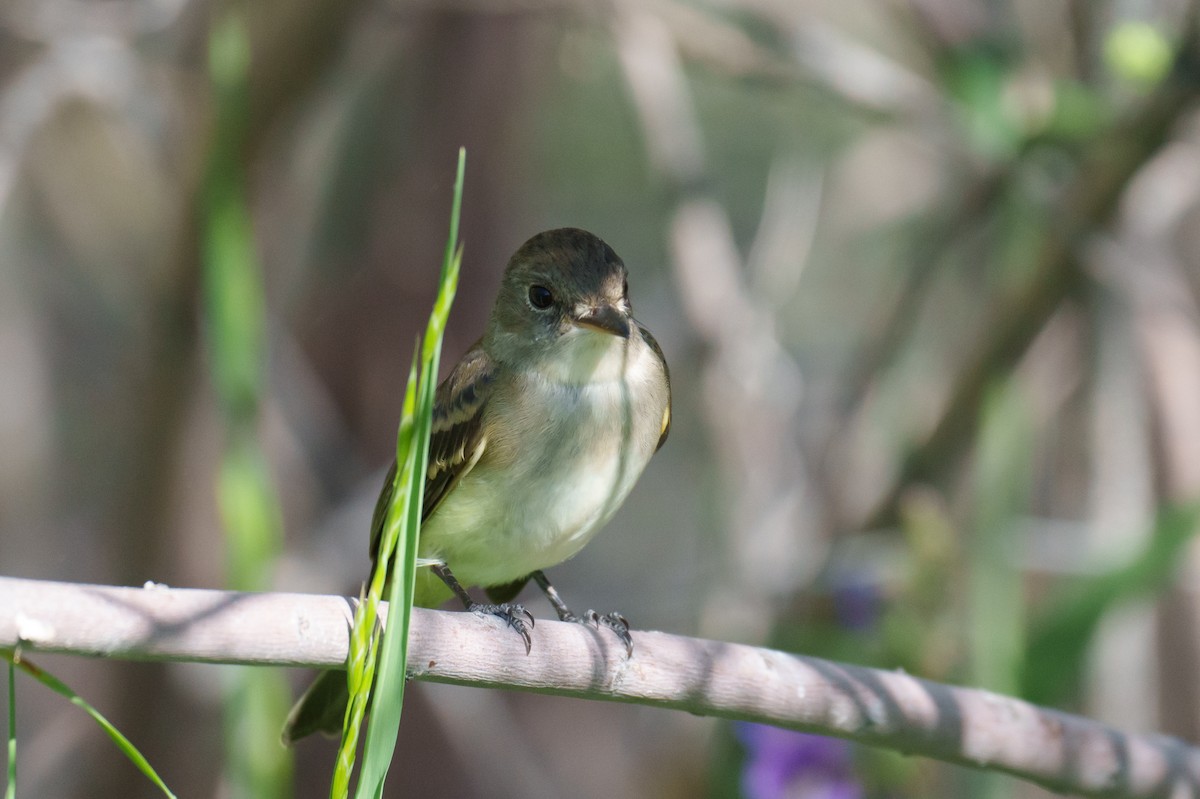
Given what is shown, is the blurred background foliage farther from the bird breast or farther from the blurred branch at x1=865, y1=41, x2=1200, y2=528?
the bird breast

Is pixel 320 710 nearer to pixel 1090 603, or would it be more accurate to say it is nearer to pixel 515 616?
pixel 515 616

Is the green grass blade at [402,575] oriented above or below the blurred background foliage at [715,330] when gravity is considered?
below

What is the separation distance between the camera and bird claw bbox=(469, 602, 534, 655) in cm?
187

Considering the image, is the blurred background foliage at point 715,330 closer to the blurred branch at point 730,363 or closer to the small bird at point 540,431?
the blurred branch at point 730,363

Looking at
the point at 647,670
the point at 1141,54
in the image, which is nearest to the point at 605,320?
the point at 647,670

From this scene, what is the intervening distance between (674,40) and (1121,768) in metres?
3.07

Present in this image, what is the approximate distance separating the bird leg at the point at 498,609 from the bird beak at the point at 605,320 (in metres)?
0.51

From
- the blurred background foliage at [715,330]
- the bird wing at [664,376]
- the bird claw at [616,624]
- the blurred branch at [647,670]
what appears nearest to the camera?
the blurred branch at [647,670]

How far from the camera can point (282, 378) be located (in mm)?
4508

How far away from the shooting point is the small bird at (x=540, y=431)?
245 cm

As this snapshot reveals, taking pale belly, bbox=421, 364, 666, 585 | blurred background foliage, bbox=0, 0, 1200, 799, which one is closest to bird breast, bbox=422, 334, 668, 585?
pale belly, bbox=421, 364, 666, 585

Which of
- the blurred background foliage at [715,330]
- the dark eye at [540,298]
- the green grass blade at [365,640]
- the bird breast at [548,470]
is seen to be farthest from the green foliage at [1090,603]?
the green grass blade at [365,640]

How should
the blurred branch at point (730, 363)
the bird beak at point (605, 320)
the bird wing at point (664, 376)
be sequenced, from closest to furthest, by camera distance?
1. the bird beak at point (605, 320)
2. the bird wing at point (664, 376)
3. the blurred branch at point (730, 363)

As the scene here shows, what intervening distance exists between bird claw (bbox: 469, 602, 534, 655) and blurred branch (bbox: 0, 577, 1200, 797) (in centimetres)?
2
